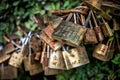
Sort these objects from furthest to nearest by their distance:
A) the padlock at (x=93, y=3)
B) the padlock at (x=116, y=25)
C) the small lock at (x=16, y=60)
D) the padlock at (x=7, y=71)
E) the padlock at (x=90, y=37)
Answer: the padlock at (x=7, y=71) → the small lock at (x=16, y=60) → the padlock at (x=116, y=25) → the padlock at (x=90, y=37) → the padlock at (x=93, y=3)

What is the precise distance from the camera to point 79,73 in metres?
2.79

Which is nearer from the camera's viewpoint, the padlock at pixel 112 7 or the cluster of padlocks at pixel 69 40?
the cluster of padlocks at pixel 69 40

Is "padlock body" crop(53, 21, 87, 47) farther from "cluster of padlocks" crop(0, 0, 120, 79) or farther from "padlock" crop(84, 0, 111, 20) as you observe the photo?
"padlock" crop(84, 0, 111, 20)

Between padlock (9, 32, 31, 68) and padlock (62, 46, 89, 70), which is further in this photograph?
padlock (9, 32, 31, 68)

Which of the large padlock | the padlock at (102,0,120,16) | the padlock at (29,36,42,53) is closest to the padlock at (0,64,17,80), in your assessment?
the large padlock

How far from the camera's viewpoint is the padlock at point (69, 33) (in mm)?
2289

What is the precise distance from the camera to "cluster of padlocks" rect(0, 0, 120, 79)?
2.36 metres

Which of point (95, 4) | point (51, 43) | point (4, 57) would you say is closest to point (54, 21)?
point (51, 43)

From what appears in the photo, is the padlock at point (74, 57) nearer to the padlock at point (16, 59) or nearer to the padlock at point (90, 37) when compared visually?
the padlock at point (90, 37)

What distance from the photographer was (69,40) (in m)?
2.28

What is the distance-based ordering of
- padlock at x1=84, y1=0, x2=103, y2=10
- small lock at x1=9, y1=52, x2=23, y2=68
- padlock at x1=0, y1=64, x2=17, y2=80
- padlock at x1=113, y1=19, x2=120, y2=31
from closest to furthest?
padlock at x1=84, y1=0, x2=103, y2=10
padlock at x1=113, y1=19, x2=120, y2=31
small lock at x1=9, y1=52, x2=23, y2=68
padlock at x1=0, y1=64, x2=17, y2=80

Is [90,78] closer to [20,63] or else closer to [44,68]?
[44,68]

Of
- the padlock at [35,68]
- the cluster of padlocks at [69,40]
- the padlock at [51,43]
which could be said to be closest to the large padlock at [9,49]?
the cluster of padlocks at [69,40]

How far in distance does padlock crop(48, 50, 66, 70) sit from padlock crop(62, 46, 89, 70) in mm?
52
